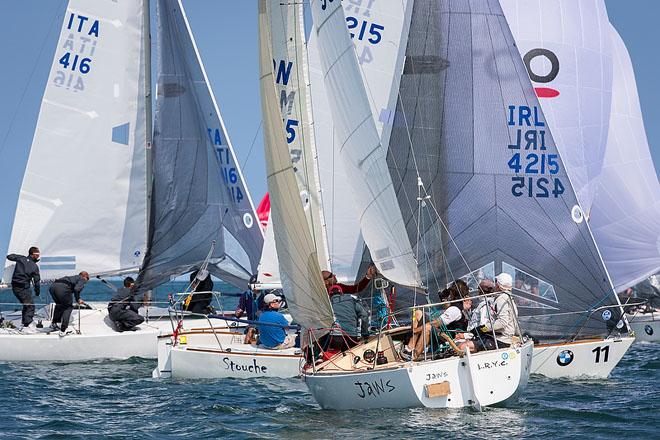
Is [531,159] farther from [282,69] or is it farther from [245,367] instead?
[245,367]

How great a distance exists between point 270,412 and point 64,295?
24.3ft

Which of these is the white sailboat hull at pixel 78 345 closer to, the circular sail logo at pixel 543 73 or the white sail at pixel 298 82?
the white sail at pixel 298 82

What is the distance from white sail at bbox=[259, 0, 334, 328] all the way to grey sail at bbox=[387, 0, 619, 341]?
9.60ft

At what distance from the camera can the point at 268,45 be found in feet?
43.5

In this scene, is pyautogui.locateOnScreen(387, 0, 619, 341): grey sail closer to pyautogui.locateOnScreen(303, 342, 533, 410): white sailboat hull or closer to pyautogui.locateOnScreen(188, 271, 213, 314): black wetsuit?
pyautogui.locateOnScreen(303, 342, 533, 410): white sailboat hull

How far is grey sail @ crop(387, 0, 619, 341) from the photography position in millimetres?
15977

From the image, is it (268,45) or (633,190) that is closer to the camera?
(268,45)

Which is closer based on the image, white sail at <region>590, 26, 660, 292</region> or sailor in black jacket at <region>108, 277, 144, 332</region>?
sailor in black jacket at <region>108, 277, 144, 332</region>

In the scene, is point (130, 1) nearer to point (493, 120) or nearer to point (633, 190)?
point (493, 120)

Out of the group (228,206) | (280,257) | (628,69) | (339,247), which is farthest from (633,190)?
(280,257)

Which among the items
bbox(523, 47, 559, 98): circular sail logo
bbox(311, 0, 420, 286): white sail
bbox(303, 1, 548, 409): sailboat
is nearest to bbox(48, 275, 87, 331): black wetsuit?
bbox(303, 1, 548, 409): sailboat

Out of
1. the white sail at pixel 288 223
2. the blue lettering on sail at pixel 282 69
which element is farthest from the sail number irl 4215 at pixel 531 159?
the white sail at pixel 288 223

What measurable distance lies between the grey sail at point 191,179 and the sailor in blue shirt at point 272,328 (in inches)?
221

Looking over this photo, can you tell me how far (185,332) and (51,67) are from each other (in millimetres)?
8171
